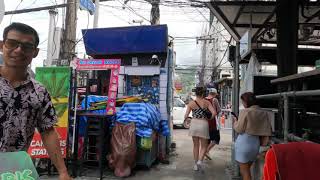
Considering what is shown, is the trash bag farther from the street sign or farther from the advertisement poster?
the street sign

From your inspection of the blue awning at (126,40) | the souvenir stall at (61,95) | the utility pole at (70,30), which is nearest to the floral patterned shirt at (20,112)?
the souvenir stall at (61,95)

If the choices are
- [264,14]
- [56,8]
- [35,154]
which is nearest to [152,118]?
[35,154]

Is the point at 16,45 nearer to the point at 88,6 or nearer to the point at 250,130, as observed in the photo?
the point at 250,130

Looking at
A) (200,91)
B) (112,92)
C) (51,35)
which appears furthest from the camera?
(51,35)

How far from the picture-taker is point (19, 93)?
275cm

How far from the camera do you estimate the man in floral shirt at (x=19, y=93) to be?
8.83 ft

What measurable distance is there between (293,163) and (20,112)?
5.73 feet

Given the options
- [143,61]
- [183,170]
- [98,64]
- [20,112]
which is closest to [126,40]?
[143,61]

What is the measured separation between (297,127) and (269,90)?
323 centimetres

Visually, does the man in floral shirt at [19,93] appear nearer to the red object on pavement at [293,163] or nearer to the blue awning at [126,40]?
the red object on pavement at [293,163]

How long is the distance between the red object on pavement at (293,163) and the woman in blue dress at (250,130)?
12.0 feet

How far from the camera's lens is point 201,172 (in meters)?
8.74

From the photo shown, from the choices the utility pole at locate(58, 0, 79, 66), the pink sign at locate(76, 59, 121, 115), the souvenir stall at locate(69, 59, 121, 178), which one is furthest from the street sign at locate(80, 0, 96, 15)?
the pink sign at locate(76, 59, 121, 115)

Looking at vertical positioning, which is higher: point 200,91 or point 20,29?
point 20,29
